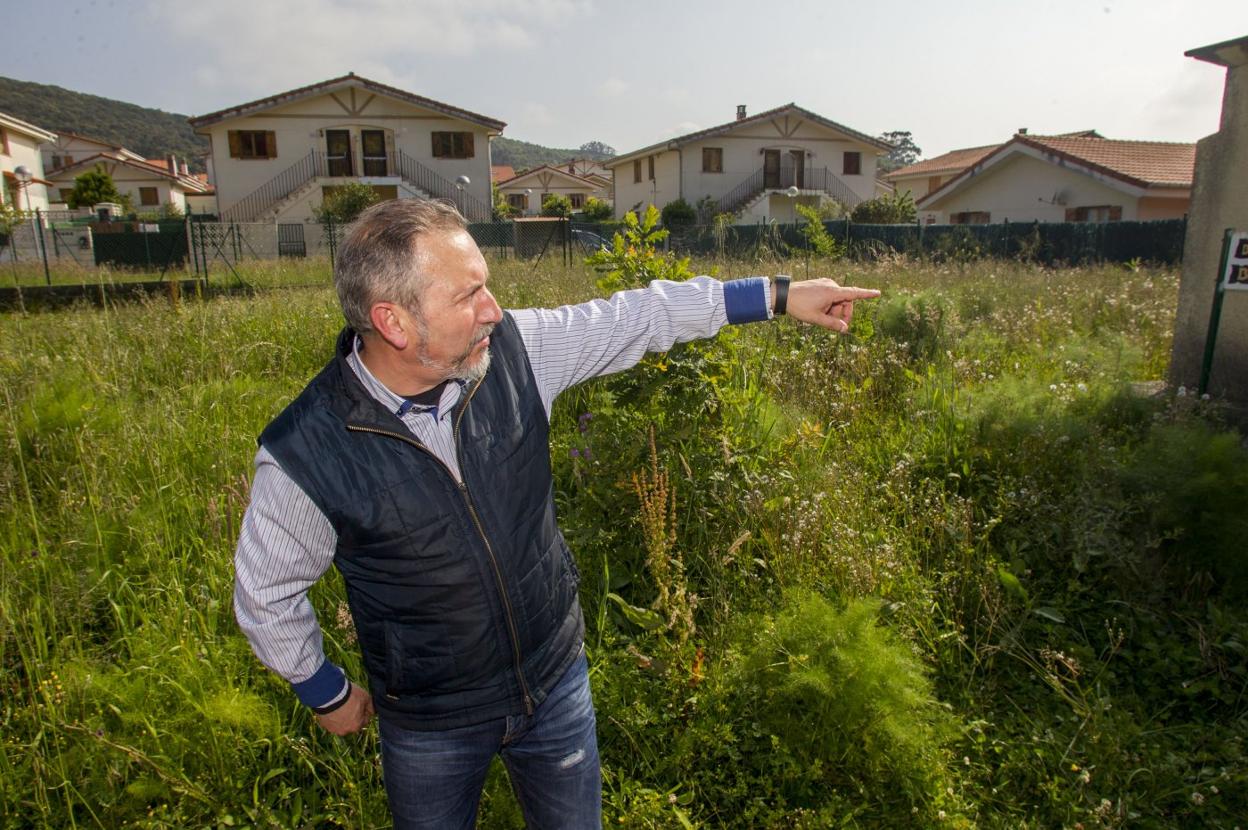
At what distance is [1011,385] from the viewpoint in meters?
4.48

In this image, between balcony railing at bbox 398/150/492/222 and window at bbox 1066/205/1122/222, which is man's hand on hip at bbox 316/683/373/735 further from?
balcony railing at bbox 398/150/492/222

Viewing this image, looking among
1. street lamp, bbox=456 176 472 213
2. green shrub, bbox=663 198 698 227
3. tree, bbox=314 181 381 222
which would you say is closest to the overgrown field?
tree, bbox=314 181 381 222

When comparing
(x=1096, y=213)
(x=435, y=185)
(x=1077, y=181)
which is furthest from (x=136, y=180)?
(x=1096, y=213)

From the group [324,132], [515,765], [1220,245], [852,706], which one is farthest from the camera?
[324,132]

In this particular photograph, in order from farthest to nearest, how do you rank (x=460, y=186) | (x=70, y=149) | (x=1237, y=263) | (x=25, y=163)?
(x=70, y=149), (x=25, y=163), (x=460, y=186), (x=1237, y=263)

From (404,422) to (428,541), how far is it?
250 mm

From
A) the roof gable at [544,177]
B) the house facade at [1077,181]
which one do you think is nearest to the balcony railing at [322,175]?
the house facade at [1077,181]

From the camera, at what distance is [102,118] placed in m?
103

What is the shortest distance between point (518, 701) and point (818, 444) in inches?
112

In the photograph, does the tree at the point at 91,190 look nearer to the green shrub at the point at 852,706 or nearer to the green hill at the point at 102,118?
the green shrub at the point at 852,706

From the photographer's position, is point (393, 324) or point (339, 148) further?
point (339, 148)

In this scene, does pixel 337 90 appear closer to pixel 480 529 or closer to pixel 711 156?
pixel 711 156

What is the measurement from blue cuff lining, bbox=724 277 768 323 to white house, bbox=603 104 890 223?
3494 cm

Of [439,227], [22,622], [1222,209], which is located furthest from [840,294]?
[1222,209]
